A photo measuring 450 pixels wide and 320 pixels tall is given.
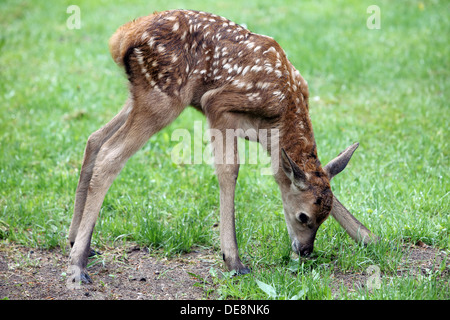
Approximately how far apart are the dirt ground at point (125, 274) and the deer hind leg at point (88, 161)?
0.34m

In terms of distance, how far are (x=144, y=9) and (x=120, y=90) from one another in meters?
3.82

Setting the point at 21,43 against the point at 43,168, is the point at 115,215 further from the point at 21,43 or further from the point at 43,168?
the point at 21,43

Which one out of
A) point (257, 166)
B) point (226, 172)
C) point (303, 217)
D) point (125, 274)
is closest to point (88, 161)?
point (125, 274)

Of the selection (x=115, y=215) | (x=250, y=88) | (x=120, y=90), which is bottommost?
(x=115, y=215)

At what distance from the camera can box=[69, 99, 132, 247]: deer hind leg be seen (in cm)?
446

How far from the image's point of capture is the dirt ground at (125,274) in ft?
12.9

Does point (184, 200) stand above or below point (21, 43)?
below

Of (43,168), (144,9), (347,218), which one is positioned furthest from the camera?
(144,9)

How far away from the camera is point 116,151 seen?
4.25 meters

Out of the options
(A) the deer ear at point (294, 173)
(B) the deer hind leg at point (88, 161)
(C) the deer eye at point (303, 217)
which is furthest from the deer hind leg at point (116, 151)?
(C) the deer eye at point (303, 217)

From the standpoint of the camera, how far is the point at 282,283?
12.9ft

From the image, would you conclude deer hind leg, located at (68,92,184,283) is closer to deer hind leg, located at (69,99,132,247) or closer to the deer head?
deer hind leg, located at (69,99,132,247)
